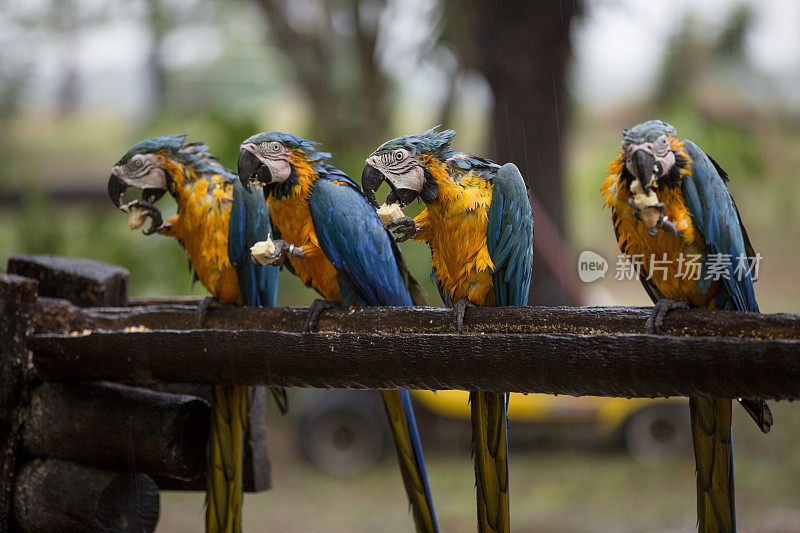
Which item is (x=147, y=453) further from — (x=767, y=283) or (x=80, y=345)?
(x=767, y=283)

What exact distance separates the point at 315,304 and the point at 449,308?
37 cm

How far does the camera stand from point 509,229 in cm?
162

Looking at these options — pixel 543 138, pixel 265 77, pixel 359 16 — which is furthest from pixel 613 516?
pixel 265 77

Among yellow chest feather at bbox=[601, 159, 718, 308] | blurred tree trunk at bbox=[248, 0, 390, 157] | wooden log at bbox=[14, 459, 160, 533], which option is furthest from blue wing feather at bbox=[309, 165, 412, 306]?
blurred tree trunk at bbox=[248, 0, 390, 157]

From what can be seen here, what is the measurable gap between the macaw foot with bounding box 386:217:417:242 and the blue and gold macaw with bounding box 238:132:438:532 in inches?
6.3

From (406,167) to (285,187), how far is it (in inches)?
14.7

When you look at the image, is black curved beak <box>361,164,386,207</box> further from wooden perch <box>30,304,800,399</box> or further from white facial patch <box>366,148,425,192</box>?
wooden perch <box>30,304,800,399</box>

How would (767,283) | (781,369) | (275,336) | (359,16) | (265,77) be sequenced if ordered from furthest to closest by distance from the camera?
(265,77) < (359,16) < (767,283) < (275,336) < (781,369)

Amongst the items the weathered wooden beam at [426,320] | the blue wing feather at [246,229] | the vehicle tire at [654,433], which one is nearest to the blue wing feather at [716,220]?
the weathered wooden beam at [426,320]

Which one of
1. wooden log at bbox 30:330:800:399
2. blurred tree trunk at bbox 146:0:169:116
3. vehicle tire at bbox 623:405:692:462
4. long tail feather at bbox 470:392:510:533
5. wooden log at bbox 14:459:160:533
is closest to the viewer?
wooden log at bbox 30:330:800:399

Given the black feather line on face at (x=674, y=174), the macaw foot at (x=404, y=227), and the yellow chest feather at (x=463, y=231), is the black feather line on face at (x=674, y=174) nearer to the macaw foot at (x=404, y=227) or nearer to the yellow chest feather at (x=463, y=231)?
the yellow chest feather at (x=463, y=231)

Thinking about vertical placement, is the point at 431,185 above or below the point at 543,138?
below

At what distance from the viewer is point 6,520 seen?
2127 mm

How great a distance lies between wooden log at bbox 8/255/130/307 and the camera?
2445 millimetres
